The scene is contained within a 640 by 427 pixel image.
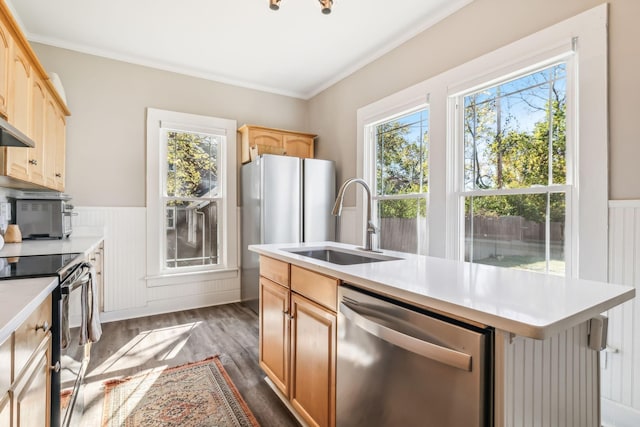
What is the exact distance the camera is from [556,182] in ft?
6.63

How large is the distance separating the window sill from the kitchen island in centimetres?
293

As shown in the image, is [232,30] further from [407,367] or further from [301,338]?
[407,367]

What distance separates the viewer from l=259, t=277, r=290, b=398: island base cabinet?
1.80 meters

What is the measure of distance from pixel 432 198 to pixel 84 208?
10.9 feet

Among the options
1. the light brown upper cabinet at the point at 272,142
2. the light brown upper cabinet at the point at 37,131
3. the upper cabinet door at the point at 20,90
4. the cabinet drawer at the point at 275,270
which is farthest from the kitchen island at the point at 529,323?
the light brown upper cabinet at the point at 272,142

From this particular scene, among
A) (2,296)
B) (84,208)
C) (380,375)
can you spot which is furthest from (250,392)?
(84,208)

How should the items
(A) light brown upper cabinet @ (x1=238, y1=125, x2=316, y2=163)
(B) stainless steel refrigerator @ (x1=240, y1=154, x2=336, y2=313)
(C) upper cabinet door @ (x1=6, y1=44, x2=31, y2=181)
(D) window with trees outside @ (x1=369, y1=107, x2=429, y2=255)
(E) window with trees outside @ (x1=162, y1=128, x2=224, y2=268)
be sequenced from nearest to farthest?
(C) upper cabinet door @ (x1=6, y1=44, x2=31, y2=181)
(D) window with trees outside @ (x1=369, y1=107, x2=429, y2=255)
(B) stainless steel refrigerator @ (x1=240, y1=154, x2=336, y2=313)
(E) window with trees outside @ (x1=162, y1=128, x2=224, y2=268)
(A) light brown upper cabinet @ (x1=238, y1=125, x2=316, y2=163)

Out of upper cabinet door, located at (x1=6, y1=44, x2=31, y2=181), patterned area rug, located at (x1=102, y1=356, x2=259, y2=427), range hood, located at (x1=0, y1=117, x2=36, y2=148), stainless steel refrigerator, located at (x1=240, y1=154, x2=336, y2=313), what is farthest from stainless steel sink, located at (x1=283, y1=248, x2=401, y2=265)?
upper cabinet door, located at (x1=6, y1=44, x2=31, y2=181)

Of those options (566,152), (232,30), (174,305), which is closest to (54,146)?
(232,30)

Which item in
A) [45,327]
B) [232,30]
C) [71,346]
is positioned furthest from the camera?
[232,30]

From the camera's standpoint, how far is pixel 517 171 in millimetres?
2227

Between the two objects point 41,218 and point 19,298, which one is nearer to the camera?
point 19,298

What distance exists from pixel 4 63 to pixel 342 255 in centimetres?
221

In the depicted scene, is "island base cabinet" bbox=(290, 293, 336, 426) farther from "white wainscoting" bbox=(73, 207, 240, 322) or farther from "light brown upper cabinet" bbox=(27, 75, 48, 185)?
"white wainscoting" bbox=(73, 207, 240, 322)
